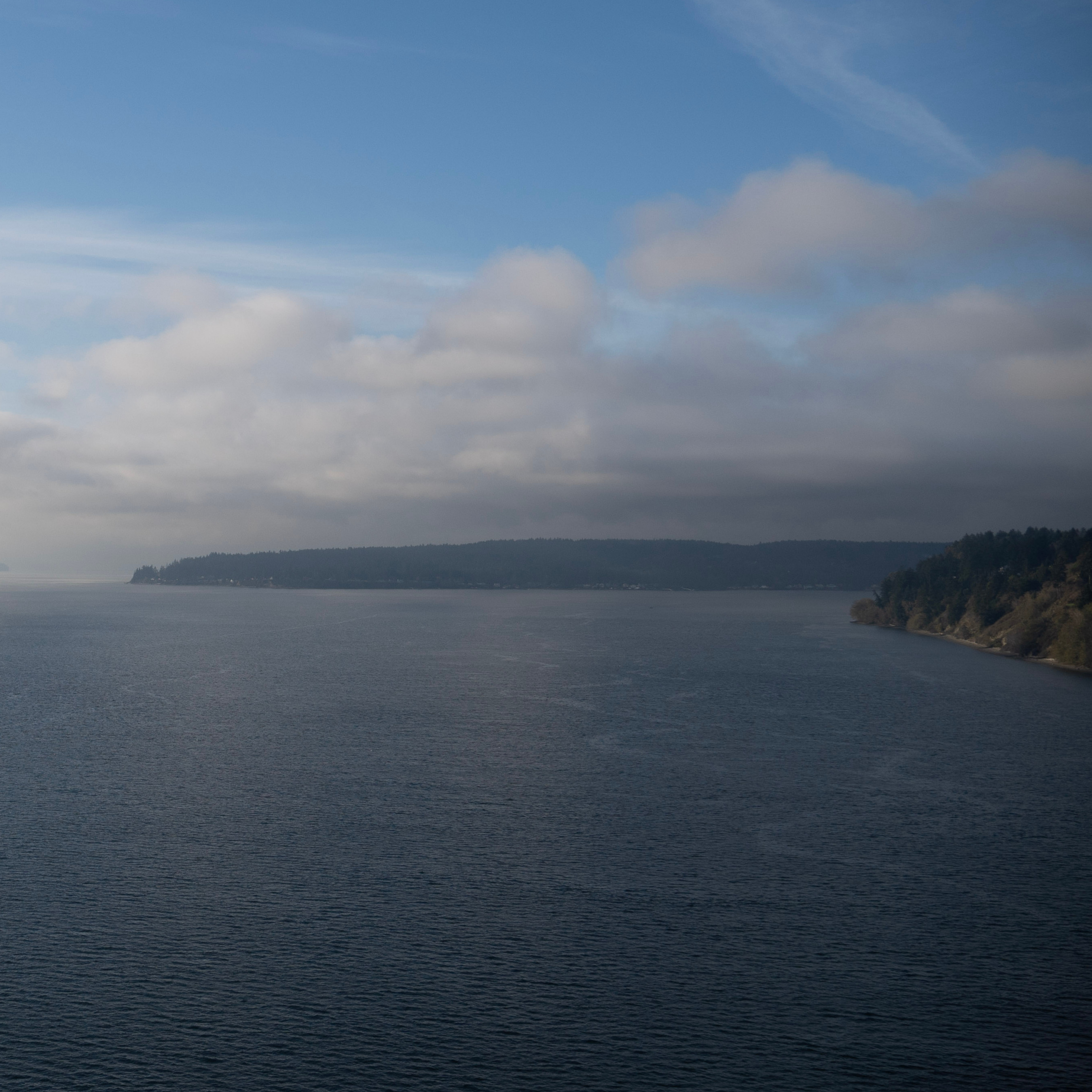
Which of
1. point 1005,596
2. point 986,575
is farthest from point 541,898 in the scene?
point 986,575

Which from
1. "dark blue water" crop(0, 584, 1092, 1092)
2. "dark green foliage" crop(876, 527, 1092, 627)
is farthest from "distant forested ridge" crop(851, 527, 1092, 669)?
"dark blue water" crop(0, 584, 1092, 1092)

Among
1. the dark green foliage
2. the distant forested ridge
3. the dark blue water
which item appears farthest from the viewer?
the dark green foliage

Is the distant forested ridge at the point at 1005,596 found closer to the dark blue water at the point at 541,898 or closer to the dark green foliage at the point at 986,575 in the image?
the dark green foliage at the point at 986,575

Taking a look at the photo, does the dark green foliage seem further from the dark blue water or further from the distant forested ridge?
the dark blue water

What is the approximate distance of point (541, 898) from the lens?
1164 inches

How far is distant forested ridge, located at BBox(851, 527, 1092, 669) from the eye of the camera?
102 metres

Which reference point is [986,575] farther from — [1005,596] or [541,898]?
[541,898]

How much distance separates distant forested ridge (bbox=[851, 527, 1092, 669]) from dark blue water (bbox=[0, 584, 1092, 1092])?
4397cm

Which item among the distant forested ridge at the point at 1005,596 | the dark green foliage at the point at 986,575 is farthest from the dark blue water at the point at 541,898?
the dark green foliage at the point at 986,575

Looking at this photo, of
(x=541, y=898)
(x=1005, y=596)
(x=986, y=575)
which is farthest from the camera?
(x=986, y=575)

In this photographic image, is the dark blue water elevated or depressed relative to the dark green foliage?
depressed

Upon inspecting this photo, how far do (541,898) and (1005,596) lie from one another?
4452 inches

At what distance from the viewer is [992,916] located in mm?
28609

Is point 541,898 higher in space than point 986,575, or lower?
lower
